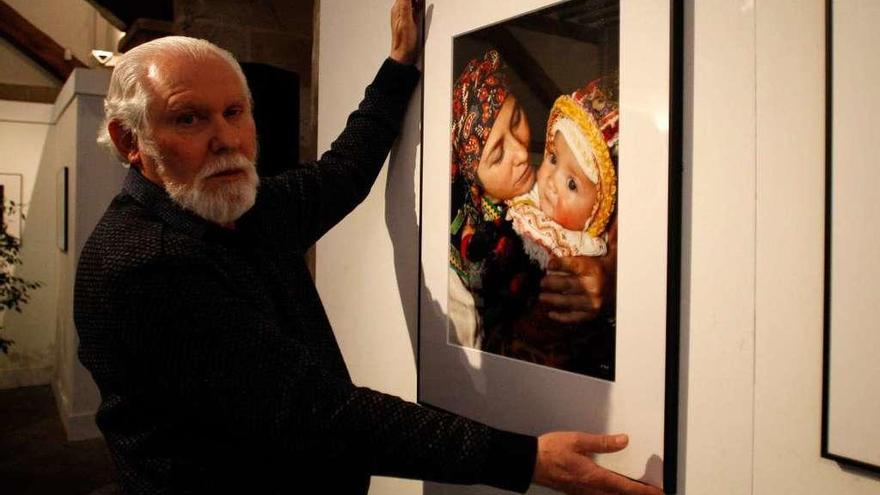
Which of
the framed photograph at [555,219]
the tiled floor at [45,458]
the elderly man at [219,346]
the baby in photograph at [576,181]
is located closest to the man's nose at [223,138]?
the elderly man at [219,346]

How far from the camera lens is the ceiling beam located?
6112 millimetres

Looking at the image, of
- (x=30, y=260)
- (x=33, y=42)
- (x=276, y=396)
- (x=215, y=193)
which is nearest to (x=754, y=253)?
(x=276, y=396)

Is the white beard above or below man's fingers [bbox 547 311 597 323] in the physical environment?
above

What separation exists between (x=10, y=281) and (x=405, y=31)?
18.4 ft

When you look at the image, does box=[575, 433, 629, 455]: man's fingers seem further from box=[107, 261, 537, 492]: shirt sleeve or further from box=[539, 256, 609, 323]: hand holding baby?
box=[539, 256, 609, 323]: hand holding baby

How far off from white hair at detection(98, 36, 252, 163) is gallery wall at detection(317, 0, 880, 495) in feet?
2.76

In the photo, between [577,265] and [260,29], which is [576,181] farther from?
[260,29]

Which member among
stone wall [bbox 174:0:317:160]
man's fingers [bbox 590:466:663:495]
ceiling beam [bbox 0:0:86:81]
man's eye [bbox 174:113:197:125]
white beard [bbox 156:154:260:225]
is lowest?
man's fingers [bbox 590:466:663:495]

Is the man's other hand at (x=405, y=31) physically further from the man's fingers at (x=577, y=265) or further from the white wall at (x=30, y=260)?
the white wall at (x=30, y=260)

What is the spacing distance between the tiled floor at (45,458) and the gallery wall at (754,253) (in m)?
3.79

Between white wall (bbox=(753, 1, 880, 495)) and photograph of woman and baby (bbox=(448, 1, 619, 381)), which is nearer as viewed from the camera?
white wall (bbox=(753, 1, 880, 495))

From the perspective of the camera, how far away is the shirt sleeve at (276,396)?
941mm

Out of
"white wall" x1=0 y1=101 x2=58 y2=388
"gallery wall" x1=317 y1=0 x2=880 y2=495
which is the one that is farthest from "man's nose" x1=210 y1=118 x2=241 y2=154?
"white wall" x1=0 y1=101 x2=58 y2=388

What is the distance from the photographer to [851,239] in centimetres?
76
